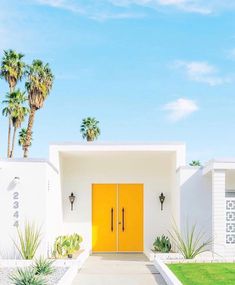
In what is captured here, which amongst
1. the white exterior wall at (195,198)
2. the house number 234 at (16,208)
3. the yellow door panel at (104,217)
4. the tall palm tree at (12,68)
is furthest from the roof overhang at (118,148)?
the tall palm tree at (12,68)

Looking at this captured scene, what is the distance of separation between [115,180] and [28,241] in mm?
5773

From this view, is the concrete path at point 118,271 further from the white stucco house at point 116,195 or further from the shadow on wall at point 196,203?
the shadow on wall at point 196,203

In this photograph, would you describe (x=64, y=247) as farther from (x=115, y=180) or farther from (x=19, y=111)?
(x=19, y=111)

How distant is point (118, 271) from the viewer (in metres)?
14.9

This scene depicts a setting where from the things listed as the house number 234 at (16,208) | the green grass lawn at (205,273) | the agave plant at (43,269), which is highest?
the house number 234 at (16,208)

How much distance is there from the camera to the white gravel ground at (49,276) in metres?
12.3

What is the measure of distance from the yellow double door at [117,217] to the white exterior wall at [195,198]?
3138mm

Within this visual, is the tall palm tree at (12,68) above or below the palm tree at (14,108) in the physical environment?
above

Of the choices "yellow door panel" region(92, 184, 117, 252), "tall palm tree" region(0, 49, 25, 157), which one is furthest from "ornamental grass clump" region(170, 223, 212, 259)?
"tall palm tree" region(0, 49, 25, 157)

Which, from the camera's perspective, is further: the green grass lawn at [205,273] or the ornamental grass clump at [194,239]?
the ornamental grass clump at [194,239]

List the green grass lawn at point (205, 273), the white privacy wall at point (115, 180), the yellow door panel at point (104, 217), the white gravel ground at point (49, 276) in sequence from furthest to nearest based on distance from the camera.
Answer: the yellow door panel at point (104, 217)
the white privacy wall at point (115, 180)
the green grass lawn at point (205, 273)
the white gravel ground at point (49, 276)

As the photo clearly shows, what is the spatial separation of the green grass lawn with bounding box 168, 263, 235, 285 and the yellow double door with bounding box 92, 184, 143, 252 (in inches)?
219

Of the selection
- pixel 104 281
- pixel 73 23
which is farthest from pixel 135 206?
pixel 104 281

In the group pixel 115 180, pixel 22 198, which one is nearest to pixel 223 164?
pixel 115 180
